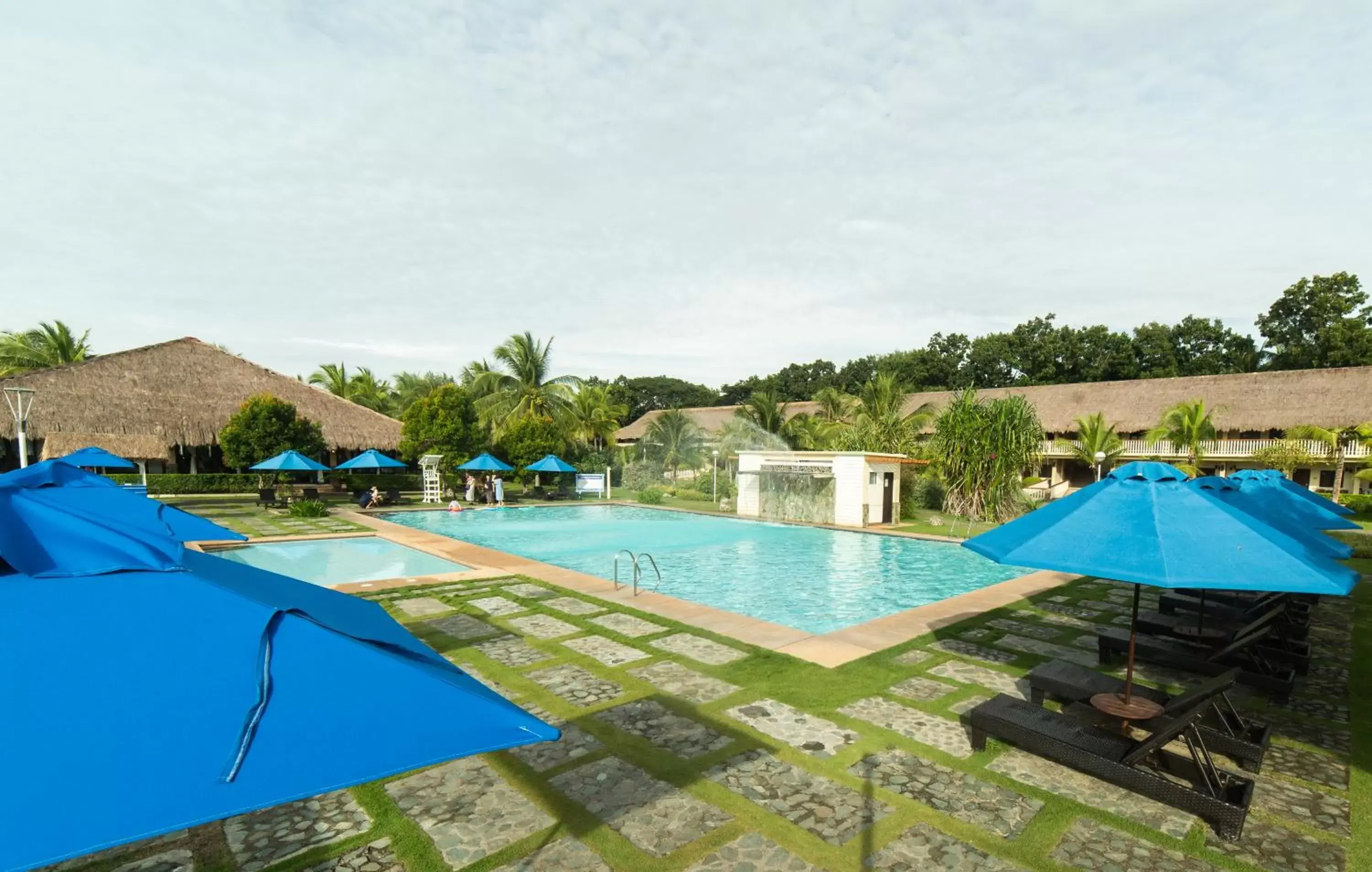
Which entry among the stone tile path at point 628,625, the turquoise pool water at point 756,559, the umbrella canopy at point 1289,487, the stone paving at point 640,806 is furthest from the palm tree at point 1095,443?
the stone paving at point 640,806

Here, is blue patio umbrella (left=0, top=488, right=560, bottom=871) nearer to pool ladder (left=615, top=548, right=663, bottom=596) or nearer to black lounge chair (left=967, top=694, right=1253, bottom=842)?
black lounge chair (left=967, top=694, right=1253, bottom=842)

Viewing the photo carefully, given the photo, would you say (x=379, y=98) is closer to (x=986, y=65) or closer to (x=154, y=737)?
(x=986, y=65)

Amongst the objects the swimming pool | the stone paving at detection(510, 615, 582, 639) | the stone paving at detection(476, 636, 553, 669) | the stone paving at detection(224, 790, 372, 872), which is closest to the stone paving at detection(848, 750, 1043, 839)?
the stone paving at detection(224, 790, 372, 872)

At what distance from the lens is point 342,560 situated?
1506cm

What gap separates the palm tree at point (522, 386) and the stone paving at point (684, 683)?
1047 inches

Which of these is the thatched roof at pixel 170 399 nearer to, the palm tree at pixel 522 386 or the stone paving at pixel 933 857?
the palm tree at pixel 522 386

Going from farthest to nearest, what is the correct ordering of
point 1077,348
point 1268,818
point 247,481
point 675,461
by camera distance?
point 1077,348 → point 675,461 → point 247,481 → point 1268,818

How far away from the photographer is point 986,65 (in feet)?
37.0

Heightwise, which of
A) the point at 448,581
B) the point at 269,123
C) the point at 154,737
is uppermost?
the point at 269,123

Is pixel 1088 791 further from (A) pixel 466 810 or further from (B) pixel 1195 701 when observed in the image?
(A) pixel 466 810

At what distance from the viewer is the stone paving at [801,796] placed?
13.0ft

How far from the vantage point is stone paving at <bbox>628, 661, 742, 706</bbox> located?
591cm

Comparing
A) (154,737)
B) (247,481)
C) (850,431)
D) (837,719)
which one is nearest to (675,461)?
(850,431)

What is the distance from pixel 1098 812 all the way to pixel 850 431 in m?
22.6
